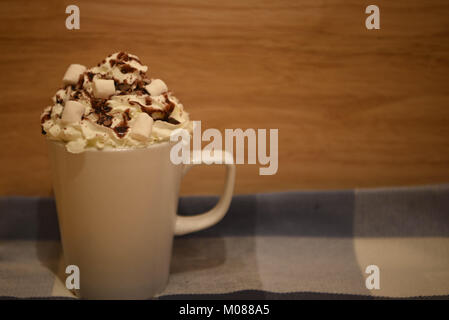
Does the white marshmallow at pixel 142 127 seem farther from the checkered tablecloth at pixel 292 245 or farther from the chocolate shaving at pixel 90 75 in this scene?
the checkered tablecloth at pixel 292 245

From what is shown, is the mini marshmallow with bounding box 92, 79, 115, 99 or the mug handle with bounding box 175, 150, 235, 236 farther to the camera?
the mug handle with bounding box 175, 150, 235, 236

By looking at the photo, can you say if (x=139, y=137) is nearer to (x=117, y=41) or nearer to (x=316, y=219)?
(x=117, y=41)

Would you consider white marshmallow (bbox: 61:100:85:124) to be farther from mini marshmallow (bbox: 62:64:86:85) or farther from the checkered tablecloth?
the checkered tablecloth

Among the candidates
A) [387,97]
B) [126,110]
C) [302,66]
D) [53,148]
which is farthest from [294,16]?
[53,148]

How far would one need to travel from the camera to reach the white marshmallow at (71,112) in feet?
2.14

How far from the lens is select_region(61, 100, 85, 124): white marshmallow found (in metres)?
0.65

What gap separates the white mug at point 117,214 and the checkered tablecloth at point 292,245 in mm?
82

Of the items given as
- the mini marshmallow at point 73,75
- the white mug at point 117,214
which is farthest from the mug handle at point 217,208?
the mini marshmallow at point 73,75

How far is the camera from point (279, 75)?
0.94 meters

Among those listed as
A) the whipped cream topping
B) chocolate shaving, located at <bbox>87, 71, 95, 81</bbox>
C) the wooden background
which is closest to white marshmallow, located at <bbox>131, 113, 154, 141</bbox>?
the whipped cream topping

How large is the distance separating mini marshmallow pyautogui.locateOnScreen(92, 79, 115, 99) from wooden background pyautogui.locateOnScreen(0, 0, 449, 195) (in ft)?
0.77

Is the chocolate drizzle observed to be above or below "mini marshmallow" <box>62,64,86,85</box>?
below

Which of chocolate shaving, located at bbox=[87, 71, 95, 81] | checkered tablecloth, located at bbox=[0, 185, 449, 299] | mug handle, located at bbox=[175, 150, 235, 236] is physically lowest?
checkered tablecloth, located at bbox=[0, 185, 449, 299]

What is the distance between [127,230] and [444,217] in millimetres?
702
